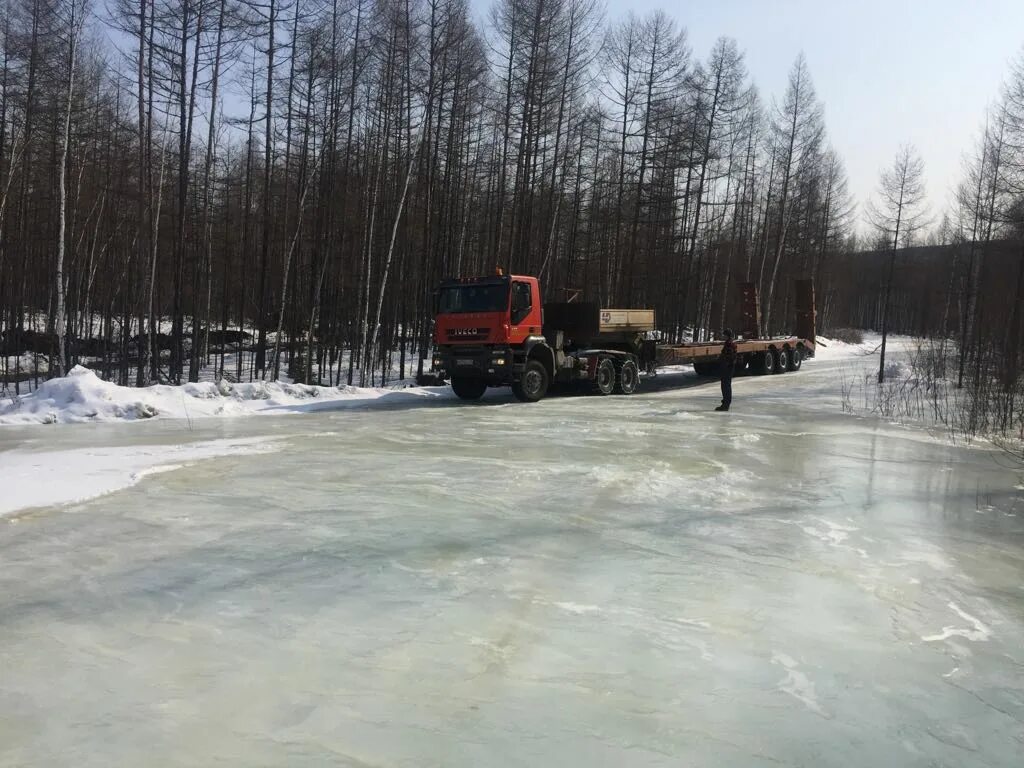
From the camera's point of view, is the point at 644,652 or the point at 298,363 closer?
the point at 644,652

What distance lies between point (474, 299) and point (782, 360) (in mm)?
17178

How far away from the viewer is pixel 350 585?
4918mm

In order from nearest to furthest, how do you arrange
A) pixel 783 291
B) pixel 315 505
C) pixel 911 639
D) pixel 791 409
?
pixel 911 639 → pixel 315 505 → pixel 791 409 → pixel 783 291

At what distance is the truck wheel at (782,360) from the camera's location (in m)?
29.5

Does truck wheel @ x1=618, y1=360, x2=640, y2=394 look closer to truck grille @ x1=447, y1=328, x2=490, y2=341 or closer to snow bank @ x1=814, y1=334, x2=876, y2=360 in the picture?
truck grille @ x1=447, y1=328, x2=490, y2=341

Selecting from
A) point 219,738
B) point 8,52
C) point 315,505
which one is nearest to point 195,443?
point 315,505

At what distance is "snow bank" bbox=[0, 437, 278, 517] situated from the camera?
721cm

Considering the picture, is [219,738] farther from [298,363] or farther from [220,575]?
[298,363]

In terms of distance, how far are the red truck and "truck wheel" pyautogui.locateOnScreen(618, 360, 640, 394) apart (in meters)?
0.03

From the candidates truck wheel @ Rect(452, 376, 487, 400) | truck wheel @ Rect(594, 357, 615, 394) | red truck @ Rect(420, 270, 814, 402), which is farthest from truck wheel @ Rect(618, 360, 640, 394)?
truck wheel @ Rect(452, 376, 487, 400)

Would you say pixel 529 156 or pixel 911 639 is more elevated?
pixel 529 156

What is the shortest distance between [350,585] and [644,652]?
206 cm

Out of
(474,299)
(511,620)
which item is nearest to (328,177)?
(474,299)

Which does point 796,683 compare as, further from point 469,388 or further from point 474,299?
point 469,388
